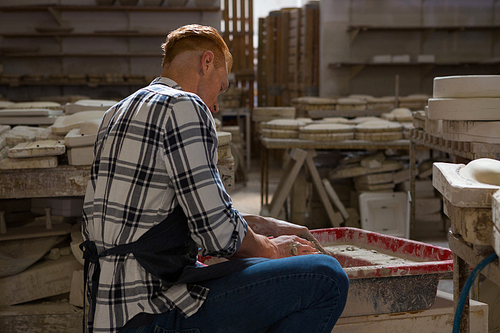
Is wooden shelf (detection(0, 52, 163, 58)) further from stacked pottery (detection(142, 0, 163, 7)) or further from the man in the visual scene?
the man

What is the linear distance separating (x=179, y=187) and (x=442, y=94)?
1883mm

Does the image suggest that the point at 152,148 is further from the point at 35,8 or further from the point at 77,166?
the point at 35,8

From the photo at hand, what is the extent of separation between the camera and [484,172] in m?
1.34

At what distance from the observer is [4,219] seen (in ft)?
9.59

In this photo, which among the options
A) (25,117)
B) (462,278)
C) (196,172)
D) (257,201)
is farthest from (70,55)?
(462,278)

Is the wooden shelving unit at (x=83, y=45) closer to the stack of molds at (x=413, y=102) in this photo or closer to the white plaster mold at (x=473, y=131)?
the stack of molds at (x=413, y=102)

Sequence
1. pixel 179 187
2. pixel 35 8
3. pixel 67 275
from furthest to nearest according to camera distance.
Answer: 1. pixel 35 8
2. pixel 67 275
3. pixel 179 187

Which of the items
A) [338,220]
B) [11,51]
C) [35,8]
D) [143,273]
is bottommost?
[338,220]

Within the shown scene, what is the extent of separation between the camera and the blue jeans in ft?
4.64

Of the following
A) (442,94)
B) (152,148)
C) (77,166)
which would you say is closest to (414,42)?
(442,94)

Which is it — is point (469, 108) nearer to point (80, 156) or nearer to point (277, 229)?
point (277, 229)

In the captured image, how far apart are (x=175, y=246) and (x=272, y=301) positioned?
0.35 metres

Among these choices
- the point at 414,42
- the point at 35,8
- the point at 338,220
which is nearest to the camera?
the point at 338,220

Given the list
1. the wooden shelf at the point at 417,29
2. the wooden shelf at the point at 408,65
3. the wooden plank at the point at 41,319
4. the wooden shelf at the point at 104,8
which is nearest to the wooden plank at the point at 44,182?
the wooden plank at the point at 41,319
